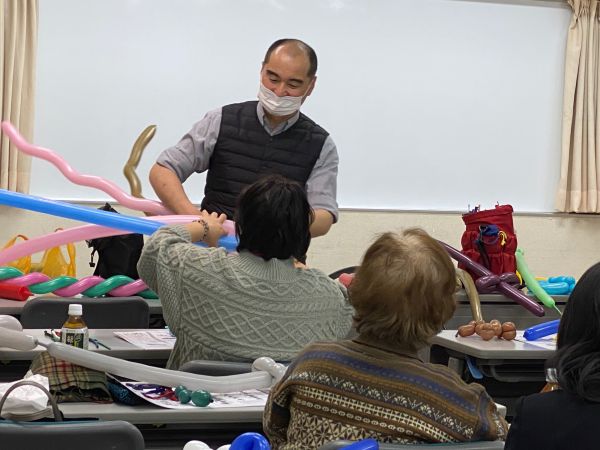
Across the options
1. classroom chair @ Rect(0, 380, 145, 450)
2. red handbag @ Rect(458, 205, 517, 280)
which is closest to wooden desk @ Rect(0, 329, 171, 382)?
classroom chair @ Rect(0, 380, 145, 450)

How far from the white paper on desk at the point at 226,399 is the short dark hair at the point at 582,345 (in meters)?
0.95

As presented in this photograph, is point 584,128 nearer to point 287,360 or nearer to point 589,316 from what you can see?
point 287,360

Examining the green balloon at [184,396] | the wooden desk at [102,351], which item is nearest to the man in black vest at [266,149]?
the wooden desk at [102,351]

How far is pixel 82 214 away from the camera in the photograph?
12.1 feet

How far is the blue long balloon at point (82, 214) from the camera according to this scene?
3619 millimetres

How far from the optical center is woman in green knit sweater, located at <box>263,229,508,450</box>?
184 cm

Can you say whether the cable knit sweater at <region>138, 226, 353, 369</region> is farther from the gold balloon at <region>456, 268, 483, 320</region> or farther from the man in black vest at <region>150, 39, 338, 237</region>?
the gold balloon at <region>456, 268, 483, 320</region>

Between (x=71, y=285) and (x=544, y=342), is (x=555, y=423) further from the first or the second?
(x=71, y=285)

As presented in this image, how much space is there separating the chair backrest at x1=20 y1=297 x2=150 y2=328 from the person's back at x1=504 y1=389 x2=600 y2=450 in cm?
228

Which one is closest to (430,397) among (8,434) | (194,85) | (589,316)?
(589,316)

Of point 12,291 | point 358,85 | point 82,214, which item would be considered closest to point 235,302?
point 82,214

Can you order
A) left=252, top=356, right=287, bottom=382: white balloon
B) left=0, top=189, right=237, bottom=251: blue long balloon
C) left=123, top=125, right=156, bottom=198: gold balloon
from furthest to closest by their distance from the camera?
left=123, top=125, right=156, bottom=198: gold balloon
left=0, top=189, right=237, bottom=251: blue long balloon
left=252, top=356, right=287, bottom=382: white balloon

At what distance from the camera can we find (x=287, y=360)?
2.79 metres

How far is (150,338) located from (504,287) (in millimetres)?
2393
